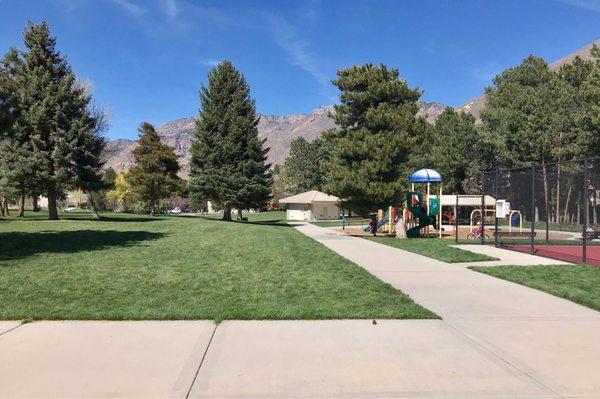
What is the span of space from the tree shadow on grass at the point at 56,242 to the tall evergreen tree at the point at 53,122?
9.50m

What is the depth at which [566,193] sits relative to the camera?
71.3ft

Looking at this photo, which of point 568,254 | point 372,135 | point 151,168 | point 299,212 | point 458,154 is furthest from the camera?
point 299,212

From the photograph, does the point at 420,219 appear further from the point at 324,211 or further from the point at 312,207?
the point at 324,211

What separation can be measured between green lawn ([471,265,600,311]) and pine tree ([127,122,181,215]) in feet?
128

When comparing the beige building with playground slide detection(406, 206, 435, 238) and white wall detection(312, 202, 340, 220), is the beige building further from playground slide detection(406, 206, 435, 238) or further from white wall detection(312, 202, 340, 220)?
playground slide detection(406, 206, 435, 238)

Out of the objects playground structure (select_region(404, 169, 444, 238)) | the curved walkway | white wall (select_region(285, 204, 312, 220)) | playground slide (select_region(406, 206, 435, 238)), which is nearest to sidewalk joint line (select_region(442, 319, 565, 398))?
the curved walkway

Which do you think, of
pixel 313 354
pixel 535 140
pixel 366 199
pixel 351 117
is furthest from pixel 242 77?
pixel 313 354

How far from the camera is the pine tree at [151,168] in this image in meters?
45.2

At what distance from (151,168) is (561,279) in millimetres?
42182

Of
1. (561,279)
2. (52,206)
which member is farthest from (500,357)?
(52,206)

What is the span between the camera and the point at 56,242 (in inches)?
605

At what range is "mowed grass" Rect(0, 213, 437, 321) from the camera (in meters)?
6.51

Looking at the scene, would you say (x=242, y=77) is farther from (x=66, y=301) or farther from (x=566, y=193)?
(x=66, y=301)

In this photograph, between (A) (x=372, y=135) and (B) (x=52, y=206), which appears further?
(B) (x=52, y=206)
